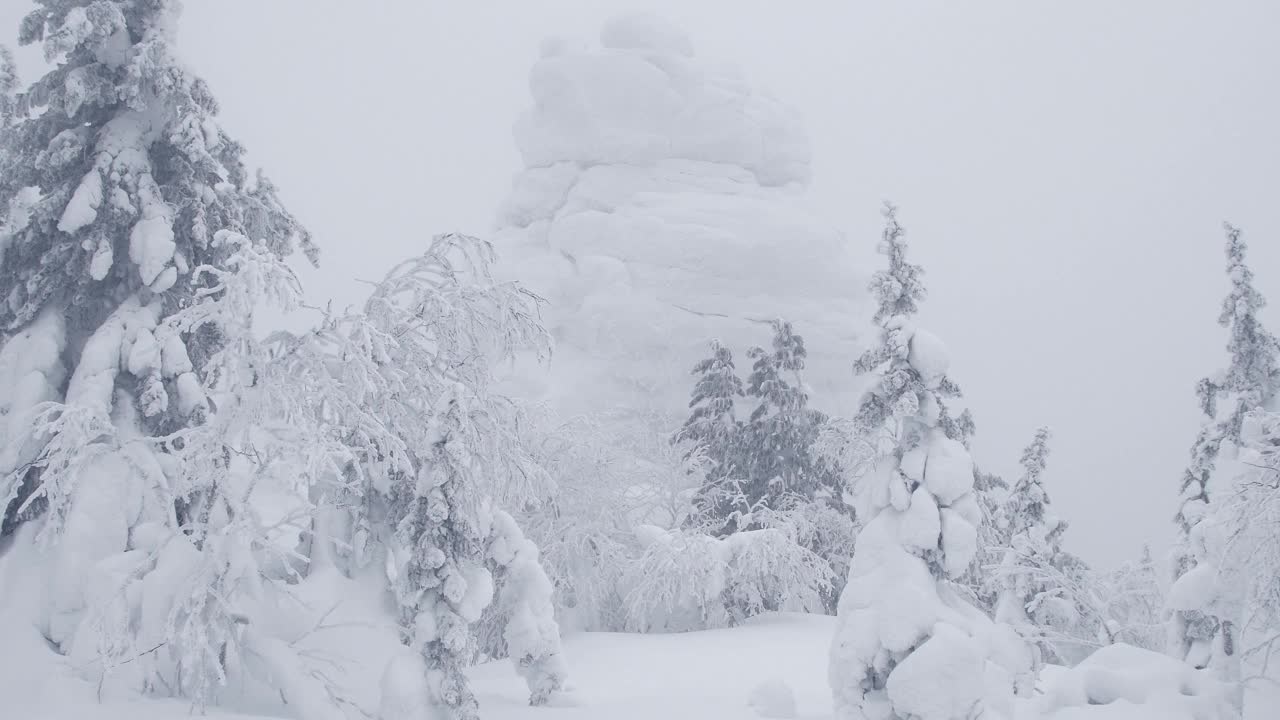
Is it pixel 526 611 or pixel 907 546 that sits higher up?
pixel 907 546

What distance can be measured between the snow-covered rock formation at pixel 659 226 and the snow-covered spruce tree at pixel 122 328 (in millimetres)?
22651

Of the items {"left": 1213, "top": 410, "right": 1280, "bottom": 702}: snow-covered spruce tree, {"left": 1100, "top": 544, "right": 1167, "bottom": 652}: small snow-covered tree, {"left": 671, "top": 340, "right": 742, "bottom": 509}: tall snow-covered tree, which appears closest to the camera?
{"left": 1213, "top": 410, "right": 1280, "bottom": 702}: snow-covered spruce tree

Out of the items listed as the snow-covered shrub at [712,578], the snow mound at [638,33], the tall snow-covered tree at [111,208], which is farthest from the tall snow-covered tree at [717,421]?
the snow mound at [638,33]

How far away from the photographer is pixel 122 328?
1174cm

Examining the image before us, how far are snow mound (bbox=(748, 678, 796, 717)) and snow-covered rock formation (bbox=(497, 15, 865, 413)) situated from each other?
21015 millimetres

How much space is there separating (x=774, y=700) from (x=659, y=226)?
91.3 ft

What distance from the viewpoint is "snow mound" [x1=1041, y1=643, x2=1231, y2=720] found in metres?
12.5

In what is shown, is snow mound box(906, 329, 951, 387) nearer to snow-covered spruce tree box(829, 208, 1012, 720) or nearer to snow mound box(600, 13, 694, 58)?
snow-covered spruce tree box(829, 208, 1012, 720)

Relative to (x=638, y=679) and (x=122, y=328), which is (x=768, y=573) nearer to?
(x=638, y=679)

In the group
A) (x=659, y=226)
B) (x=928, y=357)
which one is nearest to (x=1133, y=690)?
(x=928, y=357)

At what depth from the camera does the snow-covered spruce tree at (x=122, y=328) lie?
10.1 m

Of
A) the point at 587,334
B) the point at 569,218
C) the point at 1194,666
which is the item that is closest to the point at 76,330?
the point at 1194,666

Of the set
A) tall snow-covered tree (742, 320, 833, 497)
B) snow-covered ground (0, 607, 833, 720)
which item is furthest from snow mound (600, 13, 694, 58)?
snow-covered ground (0, 607, 833, 720)

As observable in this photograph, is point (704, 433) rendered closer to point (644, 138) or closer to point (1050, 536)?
point (1050, 536)
